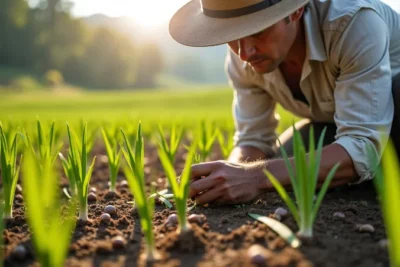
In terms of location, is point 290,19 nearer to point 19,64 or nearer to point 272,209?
point 272,209

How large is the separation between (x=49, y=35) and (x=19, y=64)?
Answer: 158 inches

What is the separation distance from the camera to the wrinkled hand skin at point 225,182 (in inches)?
79.7

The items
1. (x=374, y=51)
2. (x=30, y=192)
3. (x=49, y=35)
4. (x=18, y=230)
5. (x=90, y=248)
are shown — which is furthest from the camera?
(x=49, y=35)

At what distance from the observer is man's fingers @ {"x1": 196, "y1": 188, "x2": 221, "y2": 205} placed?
6.68ft

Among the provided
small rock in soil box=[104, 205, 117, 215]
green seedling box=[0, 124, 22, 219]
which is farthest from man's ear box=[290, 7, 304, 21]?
green seedling box=[0, 124, 22, 219]

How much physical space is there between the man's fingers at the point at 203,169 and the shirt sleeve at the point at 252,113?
119cm

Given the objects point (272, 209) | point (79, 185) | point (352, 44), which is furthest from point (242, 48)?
point (79, 185)

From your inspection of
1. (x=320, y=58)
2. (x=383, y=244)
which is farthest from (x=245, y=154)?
(x=383, y=244)

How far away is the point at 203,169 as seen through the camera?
203cm

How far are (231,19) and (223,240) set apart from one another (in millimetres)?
1247

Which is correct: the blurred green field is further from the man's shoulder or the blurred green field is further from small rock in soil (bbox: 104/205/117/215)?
the man's shoulder

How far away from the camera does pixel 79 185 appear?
188 centimetres

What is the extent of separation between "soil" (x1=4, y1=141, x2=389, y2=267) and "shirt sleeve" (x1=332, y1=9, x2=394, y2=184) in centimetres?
35

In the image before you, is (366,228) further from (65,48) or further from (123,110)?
(65,48)
